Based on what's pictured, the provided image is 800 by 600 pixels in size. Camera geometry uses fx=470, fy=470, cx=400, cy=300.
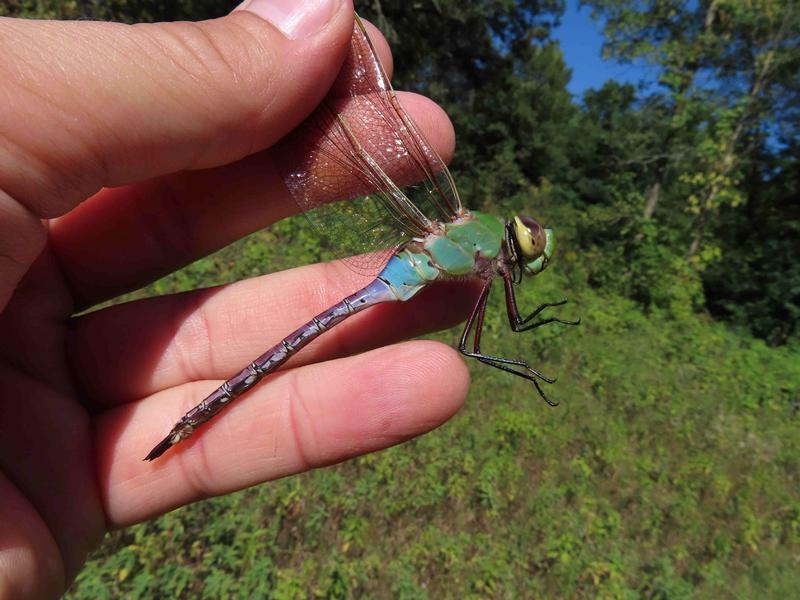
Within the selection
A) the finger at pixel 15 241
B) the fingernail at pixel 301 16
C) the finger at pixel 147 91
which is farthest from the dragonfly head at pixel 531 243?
the finger at pixel 15 241

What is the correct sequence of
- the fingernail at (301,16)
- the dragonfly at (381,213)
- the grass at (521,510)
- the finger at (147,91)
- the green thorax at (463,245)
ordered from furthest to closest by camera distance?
the grass at (521,510) → the green thorax at (463,245) → the dragonfly at (381,213) → the fingernail at (301,16) → the finger at (147,91)

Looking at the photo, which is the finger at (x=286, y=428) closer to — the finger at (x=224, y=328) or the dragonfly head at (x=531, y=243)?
the finger at (x=224, y=328)

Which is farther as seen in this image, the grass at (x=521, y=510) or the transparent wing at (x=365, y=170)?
the grass at (x=521, y=510)

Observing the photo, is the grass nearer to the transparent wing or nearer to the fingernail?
the transparent wing

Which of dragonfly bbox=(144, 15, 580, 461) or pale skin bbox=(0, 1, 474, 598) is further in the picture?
dragonfly bbox=(144, 15, 580, 461)

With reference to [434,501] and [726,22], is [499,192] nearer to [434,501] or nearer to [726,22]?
[726,22]

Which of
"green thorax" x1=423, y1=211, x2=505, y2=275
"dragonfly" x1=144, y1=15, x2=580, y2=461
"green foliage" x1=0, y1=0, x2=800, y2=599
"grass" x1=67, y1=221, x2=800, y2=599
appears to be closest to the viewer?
"dragonfly" x1=144, y1=15, x2=580, y2=461

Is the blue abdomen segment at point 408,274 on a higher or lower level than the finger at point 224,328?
higher

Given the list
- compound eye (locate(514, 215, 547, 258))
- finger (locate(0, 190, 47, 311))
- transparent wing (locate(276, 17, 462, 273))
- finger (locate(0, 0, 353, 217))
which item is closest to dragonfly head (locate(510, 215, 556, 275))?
compound eye (locate(514, 215, 547, 258))

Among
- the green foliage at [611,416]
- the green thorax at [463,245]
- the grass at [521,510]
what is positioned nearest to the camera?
the green thorax at [463,245]
